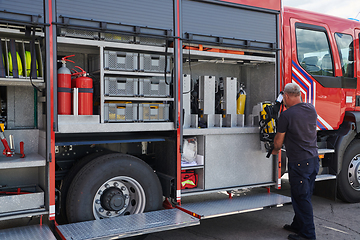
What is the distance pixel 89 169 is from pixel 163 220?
947 mm

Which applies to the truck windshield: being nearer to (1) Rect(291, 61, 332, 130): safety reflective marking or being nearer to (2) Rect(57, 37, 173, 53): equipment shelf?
(1) Rect(291, 61, 332, 130): safety reflective marking

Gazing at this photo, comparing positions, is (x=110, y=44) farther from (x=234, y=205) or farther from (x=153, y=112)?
(x=234, y=205)

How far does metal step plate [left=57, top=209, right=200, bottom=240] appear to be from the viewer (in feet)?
10.5

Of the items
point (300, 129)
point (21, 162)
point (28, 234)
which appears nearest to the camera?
point (28, 234)

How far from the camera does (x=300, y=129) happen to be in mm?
4117

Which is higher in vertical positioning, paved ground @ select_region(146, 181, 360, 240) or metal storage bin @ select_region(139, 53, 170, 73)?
metal storage bin @ select_region(139, 53, 170, 73)

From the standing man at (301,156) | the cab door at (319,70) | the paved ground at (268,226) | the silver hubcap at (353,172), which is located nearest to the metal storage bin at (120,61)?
the standing man at (301,156)

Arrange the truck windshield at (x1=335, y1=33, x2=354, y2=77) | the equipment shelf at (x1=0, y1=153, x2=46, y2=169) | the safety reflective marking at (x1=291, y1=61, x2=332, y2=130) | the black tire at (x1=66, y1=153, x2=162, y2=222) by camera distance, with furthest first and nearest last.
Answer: the truck windshield at (x1=335, y1=33, x2=354, y2=77) → the safety reflective marking at (x1=291, y1=61, x2=332, y2=130) → the black tire at (x1=66, y1=153, x2=162, y2=222) → the equipment shelf at (x1=0, y1=153, x2=46, y2=169)

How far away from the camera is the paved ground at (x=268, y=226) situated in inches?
173

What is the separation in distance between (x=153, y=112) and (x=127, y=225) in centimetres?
128

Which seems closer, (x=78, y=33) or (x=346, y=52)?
(x=78, y=33)

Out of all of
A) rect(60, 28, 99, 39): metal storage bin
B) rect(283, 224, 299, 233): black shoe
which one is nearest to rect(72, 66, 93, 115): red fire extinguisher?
rect(60, 28, 99, 39): metal storage bin

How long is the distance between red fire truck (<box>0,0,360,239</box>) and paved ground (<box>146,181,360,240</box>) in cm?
44

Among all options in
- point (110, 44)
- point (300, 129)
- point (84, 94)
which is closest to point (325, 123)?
point (300, 129)
